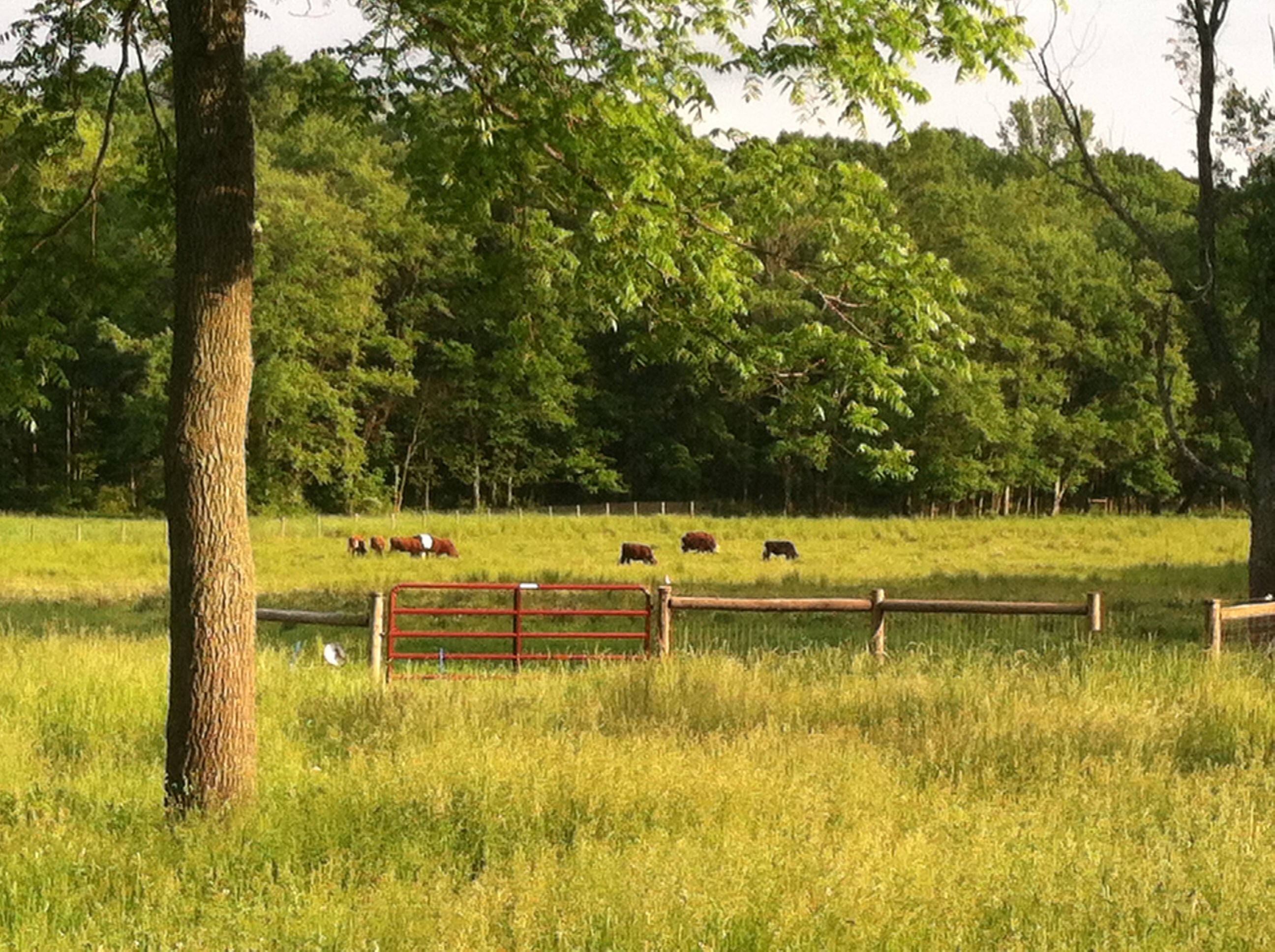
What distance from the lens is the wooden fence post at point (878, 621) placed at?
16.1 meters

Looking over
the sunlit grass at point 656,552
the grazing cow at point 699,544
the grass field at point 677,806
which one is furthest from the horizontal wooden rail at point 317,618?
the grazing cow at point 699,544

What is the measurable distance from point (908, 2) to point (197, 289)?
463 centimetres

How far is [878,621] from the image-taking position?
645 inches

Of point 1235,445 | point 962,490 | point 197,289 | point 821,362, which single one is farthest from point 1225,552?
point 197,289

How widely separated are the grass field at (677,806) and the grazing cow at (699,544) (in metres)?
27.7

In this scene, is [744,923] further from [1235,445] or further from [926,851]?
[1235,445]

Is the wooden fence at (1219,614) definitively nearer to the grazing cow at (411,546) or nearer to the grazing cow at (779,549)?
the grazing cow at (779,549)

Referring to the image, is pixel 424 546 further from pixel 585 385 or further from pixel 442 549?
pixel 585 385

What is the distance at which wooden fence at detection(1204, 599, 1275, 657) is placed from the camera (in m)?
14.9

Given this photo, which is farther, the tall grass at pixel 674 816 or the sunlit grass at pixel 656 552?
the sunlit grass at pixel 656 552

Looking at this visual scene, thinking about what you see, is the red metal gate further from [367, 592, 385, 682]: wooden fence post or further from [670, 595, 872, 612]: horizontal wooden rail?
[670, 595, 872, 612]: horizontal wooden rail

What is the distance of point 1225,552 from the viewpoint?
43.8 metres

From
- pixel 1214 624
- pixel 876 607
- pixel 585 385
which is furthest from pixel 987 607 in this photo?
pixel 585 385

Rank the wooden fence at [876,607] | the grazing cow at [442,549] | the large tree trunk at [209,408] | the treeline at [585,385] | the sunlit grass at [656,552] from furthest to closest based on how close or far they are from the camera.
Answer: the treeline at [585,385]
the grazing cow at [442,549]
the sunlit grass at [656,552]
the wooden fence at [876,607]
the large tree trunk at [209,408]
